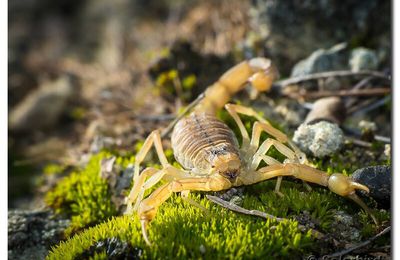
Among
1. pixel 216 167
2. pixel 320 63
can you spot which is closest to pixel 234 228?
pixel 216 167

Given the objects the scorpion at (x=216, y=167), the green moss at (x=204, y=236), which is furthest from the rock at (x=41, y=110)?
the green moss at (x=204, y=236)

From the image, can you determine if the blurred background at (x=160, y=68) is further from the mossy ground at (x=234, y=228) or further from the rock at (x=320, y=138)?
the mossy ground at (x=234, y=228)

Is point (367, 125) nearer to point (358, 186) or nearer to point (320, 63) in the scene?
point (320, 63)

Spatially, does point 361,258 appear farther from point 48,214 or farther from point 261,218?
point 48,214

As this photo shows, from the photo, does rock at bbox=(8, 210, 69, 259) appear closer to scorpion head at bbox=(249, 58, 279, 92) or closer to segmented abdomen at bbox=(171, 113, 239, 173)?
segmented abdomen at bbox=(171, 113, 239, 173)

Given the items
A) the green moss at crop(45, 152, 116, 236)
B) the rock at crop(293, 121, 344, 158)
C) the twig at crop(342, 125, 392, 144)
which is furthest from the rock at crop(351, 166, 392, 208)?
the green moss at crop(45, 152, 116, 236)

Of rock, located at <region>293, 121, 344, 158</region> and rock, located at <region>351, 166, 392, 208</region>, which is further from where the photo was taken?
rock, located at <region>293, 121, 344, 158</region>
